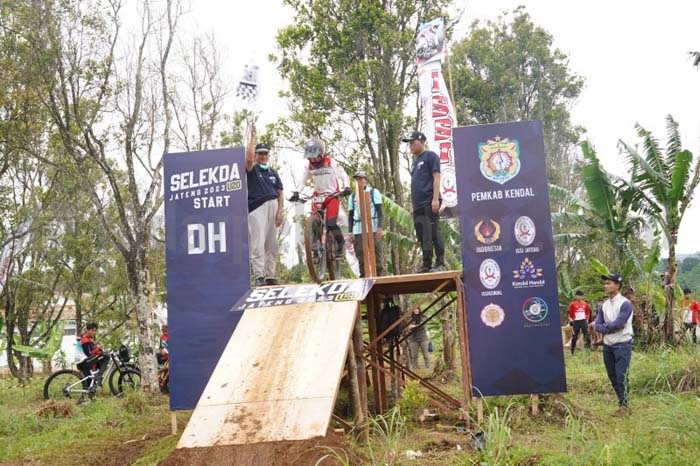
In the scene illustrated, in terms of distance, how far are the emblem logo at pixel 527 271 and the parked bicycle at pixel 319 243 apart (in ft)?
7.06

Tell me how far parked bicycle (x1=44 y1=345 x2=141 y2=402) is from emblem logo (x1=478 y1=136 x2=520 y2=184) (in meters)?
8.27

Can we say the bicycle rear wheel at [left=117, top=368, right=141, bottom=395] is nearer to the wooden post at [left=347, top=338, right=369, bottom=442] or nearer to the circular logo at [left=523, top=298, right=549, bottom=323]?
the wooden post at [left=347, top=338, right=369, bottom=442]

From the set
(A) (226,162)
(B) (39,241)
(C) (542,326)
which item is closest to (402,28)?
(A) (226,162)

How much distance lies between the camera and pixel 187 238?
8758mm

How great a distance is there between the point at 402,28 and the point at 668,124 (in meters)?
5.85

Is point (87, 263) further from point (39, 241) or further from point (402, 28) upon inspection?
point (402, 28)

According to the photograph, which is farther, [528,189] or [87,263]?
[87,263]

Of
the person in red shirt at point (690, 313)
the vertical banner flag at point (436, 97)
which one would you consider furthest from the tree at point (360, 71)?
the person in red shirt at point (690, 313)

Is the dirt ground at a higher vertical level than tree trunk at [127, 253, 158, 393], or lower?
lower

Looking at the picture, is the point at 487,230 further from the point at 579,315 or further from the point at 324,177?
the point at 579,315

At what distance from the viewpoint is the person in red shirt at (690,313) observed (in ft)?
41.9

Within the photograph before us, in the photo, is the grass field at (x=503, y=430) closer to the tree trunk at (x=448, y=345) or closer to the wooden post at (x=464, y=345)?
the wooden post at (x=464, y=345)

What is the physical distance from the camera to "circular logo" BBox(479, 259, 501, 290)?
315 inches

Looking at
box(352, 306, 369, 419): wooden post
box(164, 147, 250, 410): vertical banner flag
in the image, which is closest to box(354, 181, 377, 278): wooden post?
box(352, 306, 369, 419): wooden post
